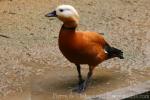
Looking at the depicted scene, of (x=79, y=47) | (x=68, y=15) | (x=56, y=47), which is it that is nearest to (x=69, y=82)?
(x=79, y=47)

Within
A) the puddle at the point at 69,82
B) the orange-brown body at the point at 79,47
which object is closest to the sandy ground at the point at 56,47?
the puddle at the point at 69,82

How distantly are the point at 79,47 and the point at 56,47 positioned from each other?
1875 mm

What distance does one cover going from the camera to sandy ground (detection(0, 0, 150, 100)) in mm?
5613

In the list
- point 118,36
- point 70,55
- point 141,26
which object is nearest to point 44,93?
point 70,55

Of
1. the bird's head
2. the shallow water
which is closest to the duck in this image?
the bird's head

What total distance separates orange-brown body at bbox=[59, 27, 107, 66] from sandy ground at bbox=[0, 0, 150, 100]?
0.39 meters

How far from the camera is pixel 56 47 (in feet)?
23.1

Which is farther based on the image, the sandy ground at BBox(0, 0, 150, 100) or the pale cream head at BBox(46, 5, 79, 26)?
the sandy ground at BBox(0, 0, 150, 100)

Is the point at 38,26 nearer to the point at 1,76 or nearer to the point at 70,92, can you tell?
the point at 1,76

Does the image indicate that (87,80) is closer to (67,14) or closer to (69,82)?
(69,82)

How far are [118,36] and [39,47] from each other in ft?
4.40

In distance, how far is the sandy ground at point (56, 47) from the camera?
221 inches

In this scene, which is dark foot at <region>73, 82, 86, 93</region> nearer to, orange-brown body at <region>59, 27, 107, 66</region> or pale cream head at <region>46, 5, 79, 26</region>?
orange-brown body at <region>59, 27, 107, 66</region>

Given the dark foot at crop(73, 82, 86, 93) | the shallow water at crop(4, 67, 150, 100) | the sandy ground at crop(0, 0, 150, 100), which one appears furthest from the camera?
the sandy ground at crop(0, 0, 150, 100)
